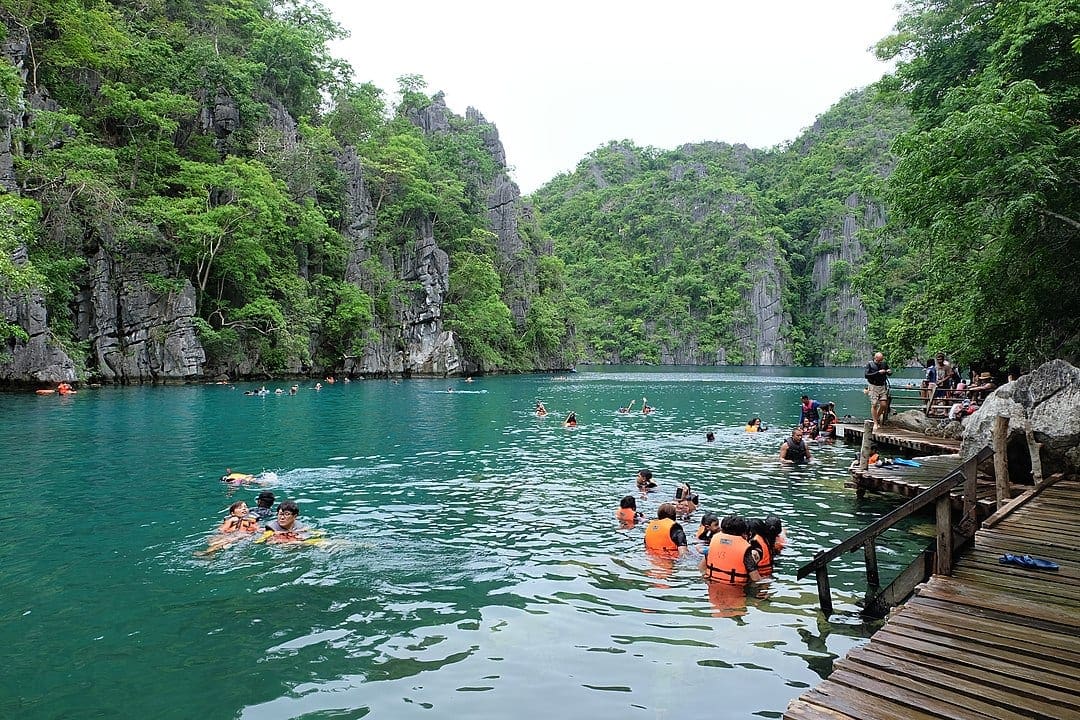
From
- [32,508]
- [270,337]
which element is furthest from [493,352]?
[32,508]

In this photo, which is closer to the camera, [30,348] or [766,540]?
[766,540]

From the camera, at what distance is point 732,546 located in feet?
28.1

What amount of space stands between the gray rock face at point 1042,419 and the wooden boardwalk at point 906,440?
5.01 m

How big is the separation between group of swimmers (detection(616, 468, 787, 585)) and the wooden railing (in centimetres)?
112

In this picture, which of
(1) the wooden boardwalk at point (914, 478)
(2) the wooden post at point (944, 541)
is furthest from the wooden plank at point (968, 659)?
(1) the wooden boardwalk at point (914, 478)

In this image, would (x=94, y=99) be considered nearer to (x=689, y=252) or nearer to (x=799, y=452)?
(x=799, y=452)

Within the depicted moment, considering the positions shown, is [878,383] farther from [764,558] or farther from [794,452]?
[764,558]

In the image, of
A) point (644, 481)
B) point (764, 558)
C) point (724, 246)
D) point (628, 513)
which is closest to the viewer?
point (764, 558)

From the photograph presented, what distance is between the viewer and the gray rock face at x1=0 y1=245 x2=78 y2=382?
110 ft

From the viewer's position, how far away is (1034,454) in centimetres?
1145

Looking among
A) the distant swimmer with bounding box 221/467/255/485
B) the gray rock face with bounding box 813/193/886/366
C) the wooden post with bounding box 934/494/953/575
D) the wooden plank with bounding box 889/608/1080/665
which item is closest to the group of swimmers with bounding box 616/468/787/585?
the wooden post with bounding box 934/494/953/575

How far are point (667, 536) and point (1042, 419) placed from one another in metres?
7.67

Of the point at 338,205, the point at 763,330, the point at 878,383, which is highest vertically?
the point at 338,205

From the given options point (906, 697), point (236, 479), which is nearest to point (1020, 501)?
point (906, 697)
